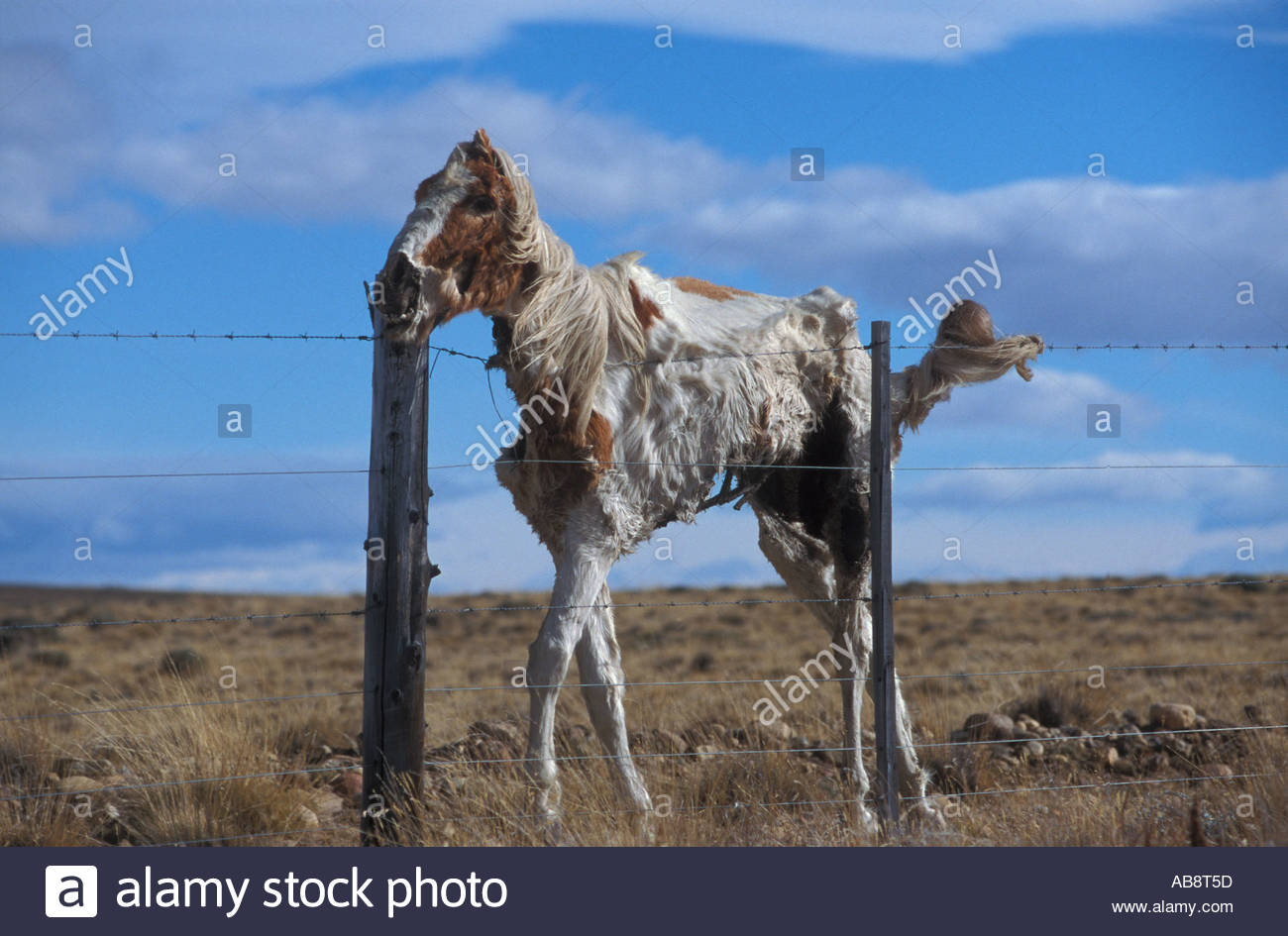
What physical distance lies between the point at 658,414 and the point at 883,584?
1413mm

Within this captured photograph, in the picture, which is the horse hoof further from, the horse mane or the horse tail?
the horse mane

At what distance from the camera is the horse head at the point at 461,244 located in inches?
189

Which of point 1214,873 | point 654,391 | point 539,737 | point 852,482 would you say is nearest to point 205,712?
point 539,737

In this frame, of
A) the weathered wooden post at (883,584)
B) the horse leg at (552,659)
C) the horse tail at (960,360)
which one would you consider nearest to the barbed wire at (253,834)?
the horse leg at (552,659)

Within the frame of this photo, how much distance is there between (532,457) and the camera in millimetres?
5590

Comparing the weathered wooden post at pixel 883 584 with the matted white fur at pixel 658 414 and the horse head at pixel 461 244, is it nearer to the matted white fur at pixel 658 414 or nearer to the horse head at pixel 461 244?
the matted white fur at pixel 658 414

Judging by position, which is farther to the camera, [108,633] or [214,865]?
[108,633]

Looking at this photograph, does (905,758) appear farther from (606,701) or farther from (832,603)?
(606,701)

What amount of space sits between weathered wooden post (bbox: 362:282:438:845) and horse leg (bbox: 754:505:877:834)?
2.36 meters

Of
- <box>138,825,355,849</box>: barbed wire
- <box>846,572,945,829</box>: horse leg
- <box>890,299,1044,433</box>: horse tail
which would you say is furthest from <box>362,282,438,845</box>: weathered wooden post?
<box>890,299,1044,433</box>: horse tail

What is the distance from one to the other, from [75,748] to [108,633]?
77.8 feet

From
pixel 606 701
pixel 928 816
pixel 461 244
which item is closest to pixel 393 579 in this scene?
pixel 606 701

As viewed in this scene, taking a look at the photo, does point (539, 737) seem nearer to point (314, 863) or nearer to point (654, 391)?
point (314, 863)

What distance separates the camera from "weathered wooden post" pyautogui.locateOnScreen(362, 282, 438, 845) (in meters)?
4.68
